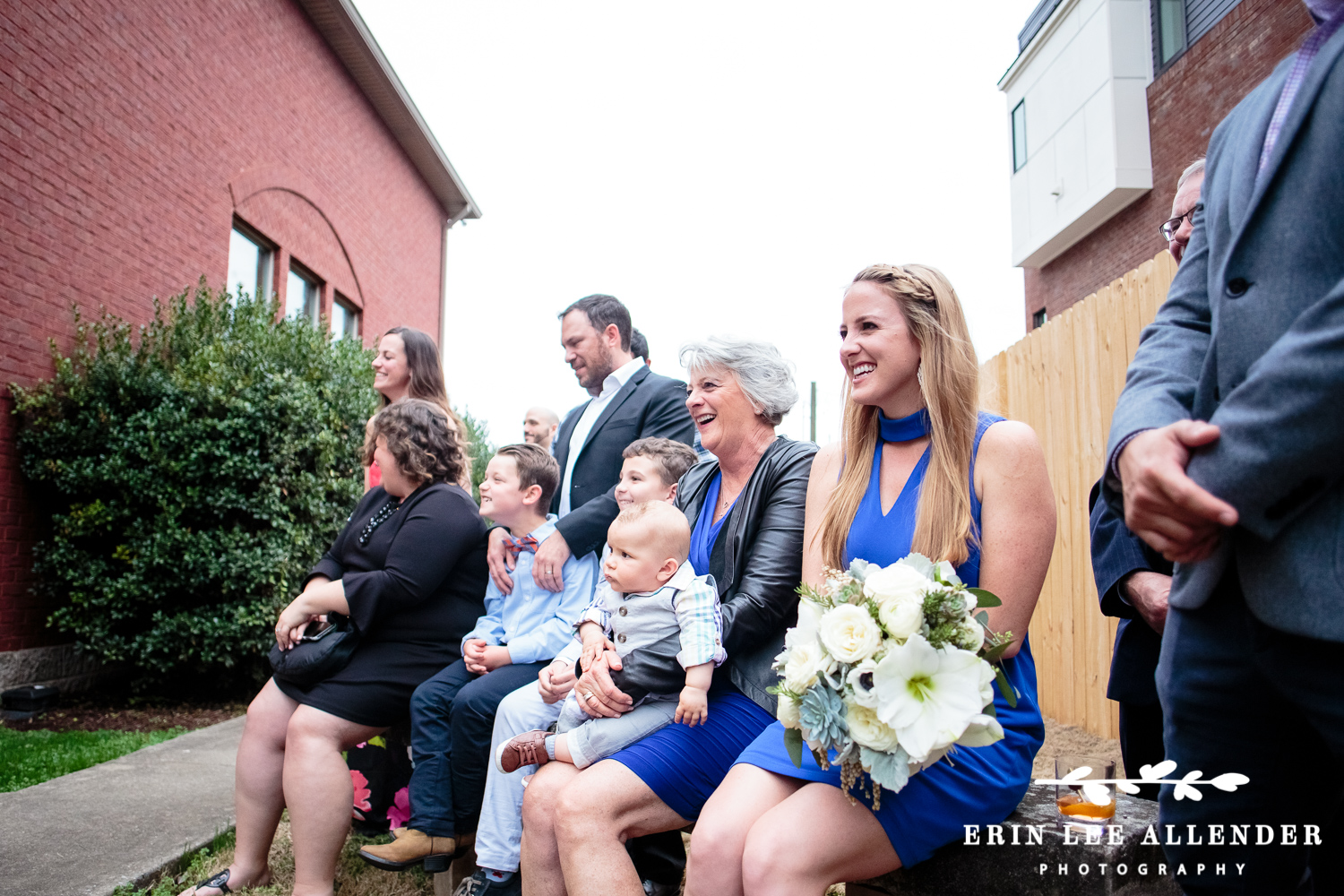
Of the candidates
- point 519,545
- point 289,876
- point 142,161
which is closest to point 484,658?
point 519,545

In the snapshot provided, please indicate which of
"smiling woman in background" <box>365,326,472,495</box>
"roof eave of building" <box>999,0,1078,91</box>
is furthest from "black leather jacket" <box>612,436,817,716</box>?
"roof eave of building" <box>999,0,1078,91</box>

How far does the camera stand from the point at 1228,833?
1612 millimetres

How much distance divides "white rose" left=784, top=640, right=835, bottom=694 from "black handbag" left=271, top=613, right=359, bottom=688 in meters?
2.25

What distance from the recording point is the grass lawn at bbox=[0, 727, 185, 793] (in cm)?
520

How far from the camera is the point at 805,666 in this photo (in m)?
1.94

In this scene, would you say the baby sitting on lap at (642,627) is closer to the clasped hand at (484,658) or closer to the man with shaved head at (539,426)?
the clasped hand at (484,658)

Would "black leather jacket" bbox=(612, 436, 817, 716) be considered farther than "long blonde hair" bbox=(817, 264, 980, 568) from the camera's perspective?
Yes

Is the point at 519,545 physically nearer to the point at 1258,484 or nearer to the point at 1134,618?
the point at 1134,618

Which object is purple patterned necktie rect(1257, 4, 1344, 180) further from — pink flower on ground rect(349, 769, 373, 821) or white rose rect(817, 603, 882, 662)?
pink flower on ground rect(349, 769, 373, 821)

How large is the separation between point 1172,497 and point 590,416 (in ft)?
11.6

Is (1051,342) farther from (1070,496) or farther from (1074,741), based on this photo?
(1074,741)

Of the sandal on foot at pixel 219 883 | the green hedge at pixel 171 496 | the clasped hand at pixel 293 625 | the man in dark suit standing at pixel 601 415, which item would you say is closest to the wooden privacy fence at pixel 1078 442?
the man in dark suit standing at pixel 601 415

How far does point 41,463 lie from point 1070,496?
25.8 feet

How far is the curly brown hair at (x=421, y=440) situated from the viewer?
3861mm
